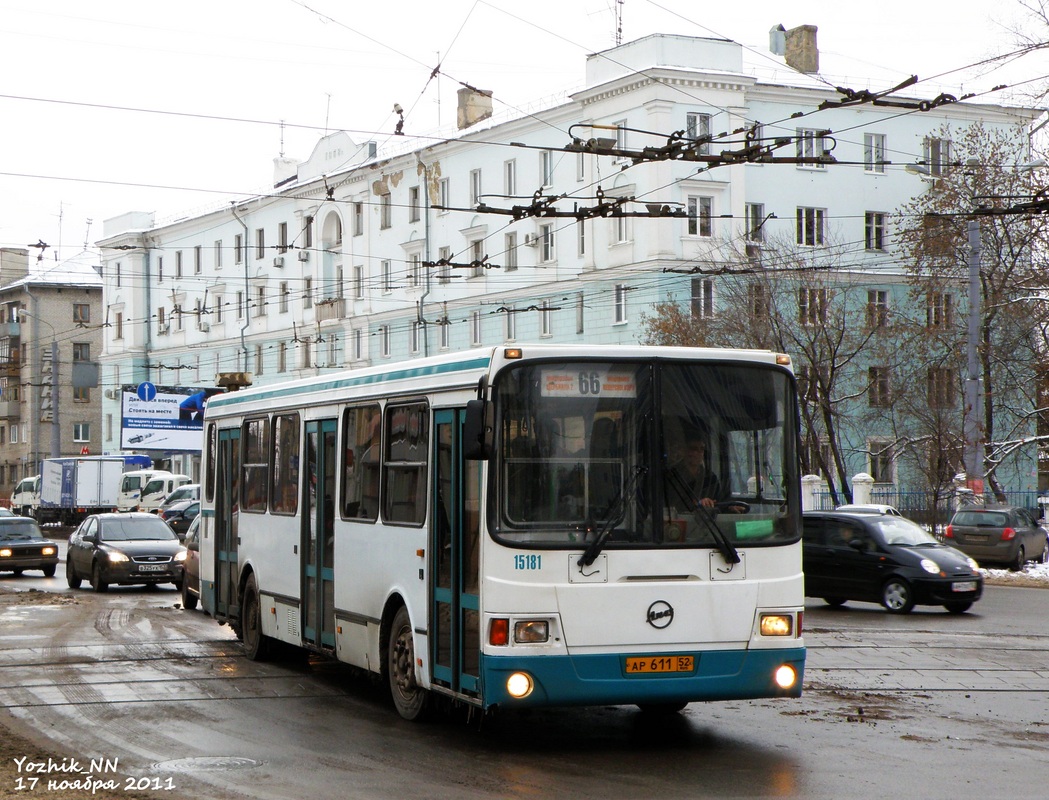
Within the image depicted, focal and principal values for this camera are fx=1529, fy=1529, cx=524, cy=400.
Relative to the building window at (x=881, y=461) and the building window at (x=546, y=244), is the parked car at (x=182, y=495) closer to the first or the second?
the building window at (x=546, y=244)

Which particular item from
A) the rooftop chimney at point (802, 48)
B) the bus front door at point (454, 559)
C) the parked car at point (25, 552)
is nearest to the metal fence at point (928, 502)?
the rooftop chimney at point (802, 48)

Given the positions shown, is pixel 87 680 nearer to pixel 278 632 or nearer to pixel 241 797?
pixel 278 632

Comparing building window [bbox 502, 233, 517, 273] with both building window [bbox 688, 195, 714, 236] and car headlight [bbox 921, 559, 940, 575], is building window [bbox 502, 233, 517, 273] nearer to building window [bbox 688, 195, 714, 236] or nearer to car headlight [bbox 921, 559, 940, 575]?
building window [bbox 688, 195, 714, 236]

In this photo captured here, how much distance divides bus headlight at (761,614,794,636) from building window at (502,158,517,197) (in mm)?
47253

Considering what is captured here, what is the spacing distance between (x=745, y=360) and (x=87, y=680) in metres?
7.02

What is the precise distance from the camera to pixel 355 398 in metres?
12.4

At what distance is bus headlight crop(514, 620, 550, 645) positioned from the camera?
31.2ft

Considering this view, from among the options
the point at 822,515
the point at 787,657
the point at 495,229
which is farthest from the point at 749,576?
the point at 495,229

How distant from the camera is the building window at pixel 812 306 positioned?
4488 cm

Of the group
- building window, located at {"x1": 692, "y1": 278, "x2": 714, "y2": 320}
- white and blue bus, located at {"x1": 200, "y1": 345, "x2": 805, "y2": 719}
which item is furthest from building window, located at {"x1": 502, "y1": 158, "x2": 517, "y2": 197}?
white and blue bus, located at {"x1": 200, "y1": 345, "x2": 805, "y2": 719}

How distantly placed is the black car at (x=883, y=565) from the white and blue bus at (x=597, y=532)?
11.5 meters

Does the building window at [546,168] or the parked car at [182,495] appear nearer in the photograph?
the parked car at [182,495]

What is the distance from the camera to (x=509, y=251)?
5675 cm

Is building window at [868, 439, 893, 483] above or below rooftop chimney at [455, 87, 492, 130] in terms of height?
below
